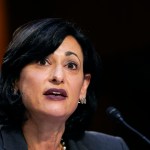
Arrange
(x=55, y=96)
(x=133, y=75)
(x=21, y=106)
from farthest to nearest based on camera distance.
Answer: (x=133, y=75) → (x=21, y=106) → (x=55, y=96)

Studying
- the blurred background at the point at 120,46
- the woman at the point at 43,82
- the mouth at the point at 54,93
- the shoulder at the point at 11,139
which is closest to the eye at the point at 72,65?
the woman at the point at 43,82

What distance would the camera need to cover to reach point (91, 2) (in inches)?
130

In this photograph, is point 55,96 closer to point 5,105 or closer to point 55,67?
point 55,67

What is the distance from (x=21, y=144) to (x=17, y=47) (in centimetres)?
34

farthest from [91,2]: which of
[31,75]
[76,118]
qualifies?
[31,75]

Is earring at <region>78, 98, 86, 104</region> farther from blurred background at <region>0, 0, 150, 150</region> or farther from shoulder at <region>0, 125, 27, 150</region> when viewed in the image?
blurred background at <region>0, 0, 150, 150</region>

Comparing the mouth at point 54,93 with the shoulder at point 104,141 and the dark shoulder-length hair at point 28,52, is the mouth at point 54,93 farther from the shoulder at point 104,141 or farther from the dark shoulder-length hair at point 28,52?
the shoulder at point 104,141

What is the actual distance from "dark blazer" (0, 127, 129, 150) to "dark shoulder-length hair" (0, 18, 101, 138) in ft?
0.16

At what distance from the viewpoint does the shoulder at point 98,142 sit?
1.77 meters

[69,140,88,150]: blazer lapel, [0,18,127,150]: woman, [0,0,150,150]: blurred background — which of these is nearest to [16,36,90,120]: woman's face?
[0,18,127,150]: woman

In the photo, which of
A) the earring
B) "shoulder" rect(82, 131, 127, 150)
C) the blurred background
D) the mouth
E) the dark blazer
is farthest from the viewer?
the blurred background

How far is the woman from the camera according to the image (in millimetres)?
1485

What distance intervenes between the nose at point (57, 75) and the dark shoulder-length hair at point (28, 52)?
2.5 inches

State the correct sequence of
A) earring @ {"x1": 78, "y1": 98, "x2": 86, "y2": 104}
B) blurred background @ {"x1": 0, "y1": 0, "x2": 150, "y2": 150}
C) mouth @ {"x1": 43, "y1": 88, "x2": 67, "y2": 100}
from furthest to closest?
1. blurred background @ {"x1": 0, "y1": 0, "x2": 150, "y2": 150}
2. earring @ {"x1": 78, "y1": 98, "x2": 86, "y2": 104}
3. mouth @ {"x1": 43, "y1": 88, "x2": 67, "y2": 100}
